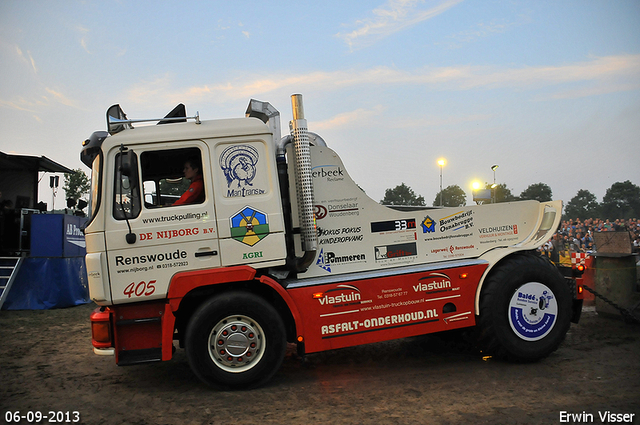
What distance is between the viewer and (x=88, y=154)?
5.15m

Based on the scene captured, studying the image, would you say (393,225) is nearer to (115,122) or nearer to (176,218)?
(176,218)

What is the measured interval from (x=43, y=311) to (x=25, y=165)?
7159mm

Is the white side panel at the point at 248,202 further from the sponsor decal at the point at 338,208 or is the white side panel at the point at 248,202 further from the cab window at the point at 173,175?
the sponsor decal at the point at 338,208

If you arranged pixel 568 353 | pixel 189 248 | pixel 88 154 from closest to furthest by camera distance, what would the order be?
1. pixel 189 248
2. pixel 88 154
3. pixel 568 353

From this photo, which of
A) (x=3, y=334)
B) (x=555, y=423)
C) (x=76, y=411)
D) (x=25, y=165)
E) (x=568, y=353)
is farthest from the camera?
(x=25, y=165)

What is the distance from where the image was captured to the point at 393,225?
5.50 meters

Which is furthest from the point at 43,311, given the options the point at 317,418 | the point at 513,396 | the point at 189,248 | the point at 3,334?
the point at 513,396

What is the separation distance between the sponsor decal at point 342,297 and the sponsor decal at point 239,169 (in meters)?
1.35

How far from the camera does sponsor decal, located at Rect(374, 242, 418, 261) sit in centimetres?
545

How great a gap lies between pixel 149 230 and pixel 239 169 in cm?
114

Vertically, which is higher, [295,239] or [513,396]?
[295,239]

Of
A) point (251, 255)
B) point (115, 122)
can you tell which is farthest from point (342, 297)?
point (115, 122)

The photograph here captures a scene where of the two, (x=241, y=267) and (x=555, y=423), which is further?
(x=241, y=267)

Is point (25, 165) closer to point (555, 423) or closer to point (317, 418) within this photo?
point (317, 418)
